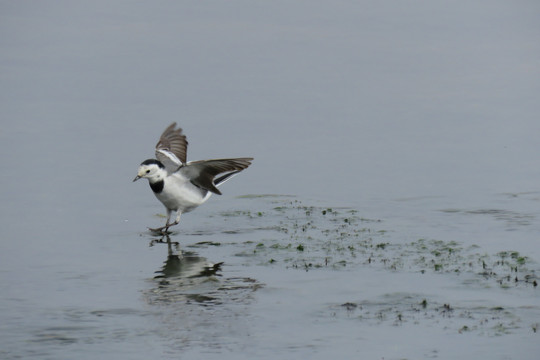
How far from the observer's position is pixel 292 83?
842 inches

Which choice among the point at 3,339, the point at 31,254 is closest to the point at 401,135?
the point at 31,254

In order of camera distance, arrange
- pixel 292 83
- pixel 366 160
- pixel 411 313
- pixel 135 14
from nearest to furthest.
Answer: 1. pixel 411 313
2. pixel 366 160
3. pixel 292 83
4. pixel 135 14

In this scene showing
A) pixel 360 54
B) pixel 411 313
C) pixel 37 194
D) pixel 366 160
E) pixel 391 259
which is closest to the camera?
pixel 411 313

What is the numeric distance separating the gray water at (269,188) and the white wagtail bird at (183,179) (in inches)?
13.9

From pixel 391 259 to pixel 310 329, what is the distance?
2.58 meters

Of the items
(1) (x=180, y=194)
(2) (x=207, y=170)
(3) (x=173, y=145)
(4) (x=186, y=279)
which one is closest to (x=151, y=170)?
(1) (x=180, y=194)

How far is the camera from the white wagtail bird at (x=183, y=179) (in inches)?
540

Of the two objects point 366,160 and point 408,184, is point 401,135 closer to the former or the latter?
point 366,160

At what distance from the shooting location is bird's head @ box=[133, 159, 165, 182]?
1370 cm

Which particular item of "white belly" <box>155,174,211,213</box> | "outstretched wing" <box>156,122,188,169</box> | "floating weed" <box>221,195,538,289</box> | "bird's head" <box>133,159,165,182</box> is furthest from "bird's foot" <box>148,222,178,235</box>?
"outstretched wing" <box>156,122,188,169</box>

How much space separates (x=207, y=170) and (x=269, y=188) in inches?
73.8

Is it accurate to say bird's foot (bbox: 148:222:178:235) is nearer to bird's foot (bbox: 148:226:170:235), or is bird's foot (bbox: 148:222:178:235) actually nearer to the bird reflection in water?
bird's foot (bbox: 148:226:170:235)

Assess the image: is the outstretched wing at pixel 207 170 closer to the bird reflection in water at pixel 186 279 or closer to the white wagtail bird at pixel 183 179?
the white wagtail bird at pixel 183 179

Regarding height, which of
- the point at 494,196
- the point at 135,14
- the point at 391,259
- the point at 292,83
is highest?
the point at 135,14
